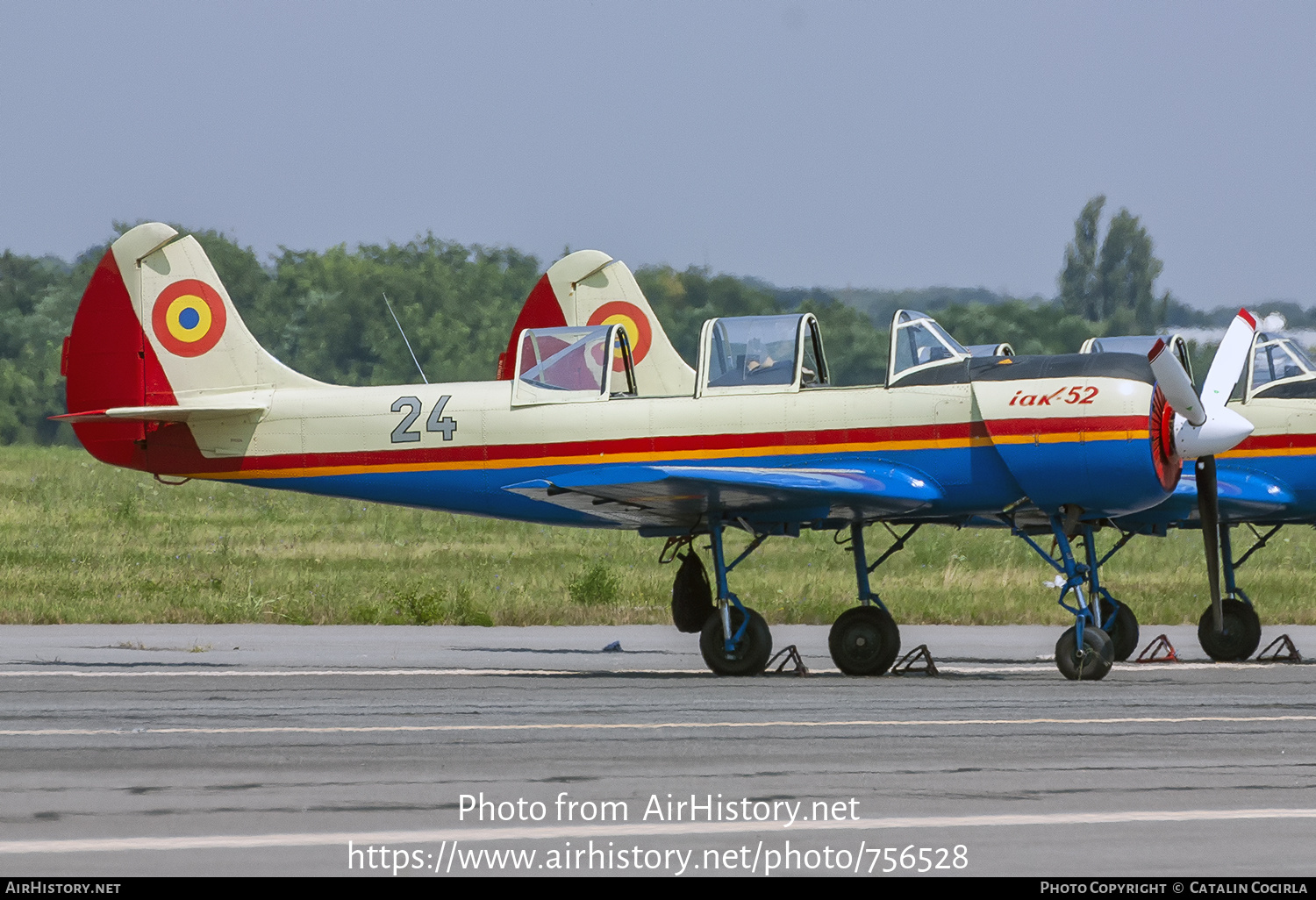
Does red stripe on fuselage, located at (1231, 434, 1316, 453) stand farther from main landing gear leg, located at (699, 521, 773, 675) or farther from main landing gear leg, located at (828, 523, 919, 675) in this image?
main landing gear leg, located at (699, 521, 773, 675)

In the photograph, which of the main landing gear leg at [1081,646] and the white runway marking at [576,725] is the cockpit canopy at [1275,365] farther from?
the white runway marking at [576,725]

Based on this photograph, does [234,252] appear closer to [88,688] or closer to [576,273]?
[576,273]

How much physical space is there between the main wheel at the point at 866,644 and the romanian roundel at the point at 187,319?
24.7 feet

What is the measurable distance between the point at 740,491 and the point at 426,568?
51.0ft

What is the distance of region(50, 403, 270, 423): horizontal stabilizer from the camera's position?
17203 mm

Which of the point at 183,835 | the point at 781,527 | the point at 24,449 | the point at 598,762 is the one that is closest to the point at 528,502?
the point at 781,527

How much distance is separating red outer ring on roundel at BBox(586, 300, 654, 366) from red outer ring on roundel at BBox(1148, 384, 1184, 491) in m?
9.72

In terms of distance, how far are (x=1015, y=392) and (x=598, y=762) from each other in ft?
21.3

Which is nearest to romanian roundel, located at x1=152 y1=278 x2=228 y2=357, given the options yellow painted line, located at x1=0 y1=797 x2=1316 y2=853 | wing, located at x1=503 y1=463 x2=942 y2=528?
wing, located at x1=503 y1=463 x2=942 y2=528

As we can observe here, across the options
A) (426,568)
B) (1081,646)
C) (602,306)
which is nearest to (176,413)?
(602,306)

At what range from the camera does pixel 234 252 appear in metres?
60.2

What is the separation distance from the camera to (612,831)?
7.23 m

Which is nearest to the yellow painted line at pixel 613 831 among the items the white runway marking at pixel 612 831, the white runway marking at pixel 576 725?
the white runway marking at pixel 612 831
